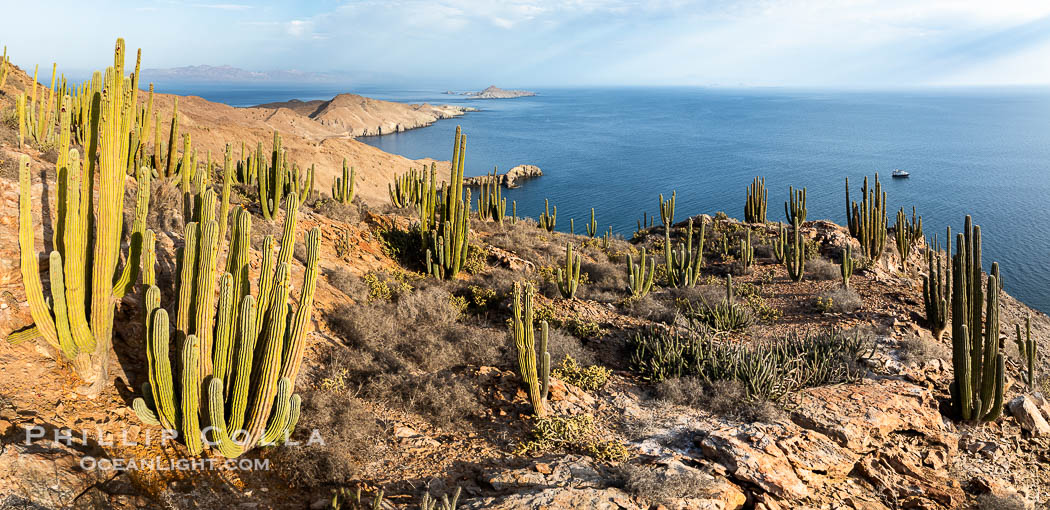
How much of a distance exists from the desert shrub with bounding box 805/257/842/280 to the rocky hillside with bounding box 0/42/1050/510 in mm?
1600

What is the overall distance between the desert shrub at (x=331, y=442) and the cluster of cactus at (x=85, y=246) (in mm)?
2023

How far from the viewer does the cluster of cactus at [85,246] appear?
4941 millimetres

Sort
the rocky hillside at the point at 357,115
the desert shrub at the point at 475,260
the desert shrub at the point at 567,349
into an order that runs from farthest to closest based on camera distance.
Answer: the rocky hillside at the point at 357,115 < the desert shrub at the point at 475,260 < the desert shrub at the point at 567,349

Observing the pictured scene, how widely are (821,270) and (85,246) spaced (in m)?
14.9

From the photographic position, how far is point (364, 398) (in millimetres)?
6883

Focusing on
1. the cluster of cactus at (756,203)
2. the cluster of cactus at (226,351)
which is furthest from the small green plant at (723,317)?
the cluster of cactus at (756,203)

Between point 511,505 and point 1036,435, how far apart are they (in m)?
7.91

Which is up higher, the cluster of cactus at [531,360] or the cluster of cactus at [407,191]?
the cluster of cactus at [407,191]

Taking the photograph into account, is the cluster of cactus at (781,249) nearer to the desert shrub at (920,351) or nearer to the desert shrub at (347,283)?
the desert shrub at (920,351)

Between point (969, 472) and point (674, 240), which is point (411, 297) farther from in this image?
point (674, 240)

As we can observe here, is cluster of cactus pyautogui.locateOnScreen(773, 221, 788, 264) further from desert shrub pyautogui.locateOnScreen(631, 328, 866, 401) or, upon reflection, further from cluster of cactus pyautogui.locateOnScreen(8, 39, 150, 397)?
cluster of cactus pyautogui.locateOnScreen(8, 39, 150, 397)

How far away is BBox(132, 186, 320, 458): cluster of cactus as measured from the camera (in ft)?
16.3

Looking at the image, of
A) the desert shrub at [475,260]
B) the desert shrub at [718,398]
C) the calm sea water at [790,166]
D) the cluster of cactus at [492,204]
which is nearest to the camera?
the desert shrub at [718,398]

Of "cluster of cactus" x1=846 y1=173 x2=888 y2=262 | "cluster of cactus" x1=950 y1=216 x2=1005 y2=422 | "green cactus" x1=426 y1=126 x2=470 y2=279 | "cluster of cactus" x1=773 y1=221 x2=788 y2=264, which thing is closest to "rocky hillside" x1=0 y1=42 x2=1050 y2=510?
"cluster of cactus" x1=950 y1=216 x2=1005 y2=422
